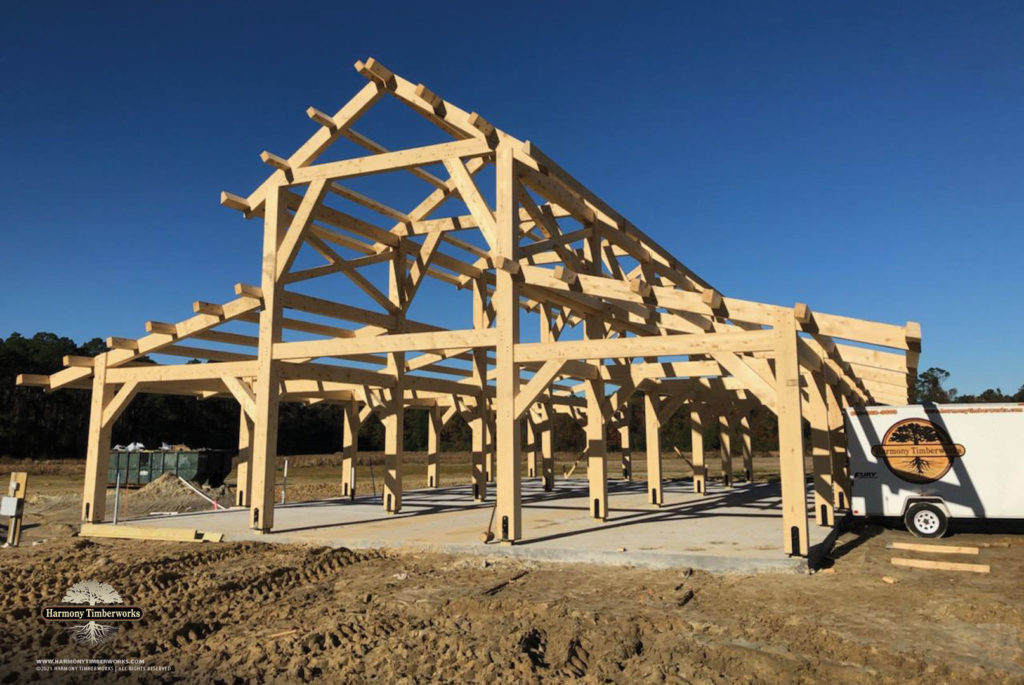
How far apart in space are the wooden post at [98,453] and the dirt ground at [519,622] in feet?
13.6

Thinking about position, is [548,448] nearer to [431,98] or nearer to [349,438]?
[349,438]

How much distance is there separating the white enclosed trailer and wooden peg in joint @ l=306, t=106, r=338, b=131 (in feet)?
36.2

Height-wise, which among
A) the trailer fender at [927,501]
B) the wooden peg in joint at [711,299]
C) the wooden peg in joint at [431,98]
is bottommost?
the trailer fender at [927,501]

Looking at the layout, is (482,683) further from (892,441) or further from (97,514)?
(97,514)

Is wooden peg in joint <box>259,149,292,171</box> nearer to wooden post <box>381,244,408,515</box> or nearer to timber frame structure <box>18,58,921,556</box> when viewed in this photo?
timber frame structure <box>18,58,921,556</box>

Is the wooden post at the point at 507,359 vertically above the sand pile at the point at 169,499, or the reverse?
the wooden post at the point at 507,359

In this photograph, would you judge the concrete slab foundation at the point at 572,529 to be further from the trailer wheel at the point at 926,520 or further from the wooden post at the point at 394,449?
the trailer wheel at the point at 926,520

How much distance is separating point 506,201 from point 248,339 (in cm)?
870

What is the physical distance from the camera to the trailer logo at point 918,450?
37.4 feet

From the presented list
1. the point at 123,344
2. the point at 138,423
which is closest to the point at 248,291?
the point at 123,344

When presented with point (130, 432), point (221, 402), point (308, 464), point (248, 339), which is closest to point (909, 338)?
point (248, 339)

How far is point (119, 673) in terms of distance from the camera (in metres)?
5.05

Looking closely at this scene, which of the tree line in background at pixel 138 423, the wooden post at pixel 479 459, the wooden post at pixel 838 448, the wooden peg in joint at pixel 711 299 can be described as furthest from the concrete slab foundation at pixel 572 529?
the tree line in background at pixel 138 423

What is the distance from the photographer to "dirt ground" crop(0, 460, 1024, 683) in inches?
199
